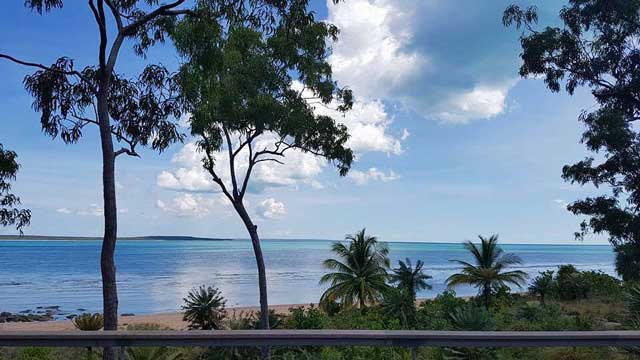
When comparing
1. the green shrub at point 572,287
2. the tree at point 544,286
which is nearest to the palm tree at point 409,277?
the tree at point 544,286

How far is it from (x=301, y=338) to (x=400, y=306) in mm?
21669

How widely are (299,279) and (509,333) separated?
80.0m

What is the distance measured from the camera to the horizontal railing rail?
298 centimetres

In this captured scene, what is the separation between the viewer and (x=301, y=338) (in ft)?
9.73

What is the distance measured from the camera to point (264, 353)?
3871mm

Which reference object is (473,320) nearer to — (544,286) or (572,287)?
(572,287)

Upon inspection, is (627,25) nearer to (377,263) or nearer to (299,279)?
(377,263)

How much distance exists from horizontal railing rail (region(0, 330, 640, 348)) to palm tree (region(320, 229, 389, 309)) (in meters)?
29.3

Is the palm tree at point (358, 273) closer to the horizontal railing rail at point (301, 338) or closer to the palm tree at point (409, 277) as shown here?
the palm tree at point (409, 277)

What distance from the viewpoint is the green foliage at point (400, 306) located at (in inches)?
919

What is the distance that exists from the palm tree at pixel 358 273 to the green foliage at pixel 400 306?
757 centimetres

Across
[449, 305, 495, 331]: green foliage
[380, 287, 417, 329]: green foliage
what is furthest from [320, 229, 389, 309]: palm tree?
[449, 305, 495, 331]: green foliage

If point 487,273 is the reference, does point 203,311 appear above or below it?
below

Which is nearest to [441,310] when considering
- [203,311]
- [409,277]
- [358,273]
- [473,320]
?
[473,320]
